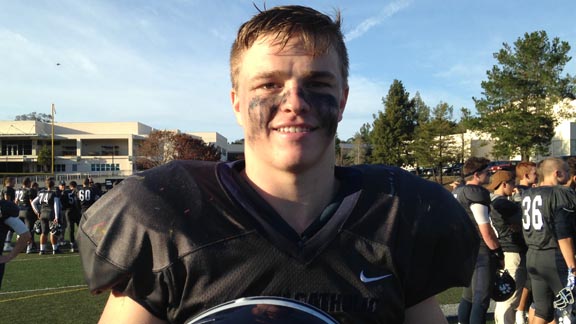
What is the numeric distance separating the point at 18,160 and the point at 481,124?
183 ft

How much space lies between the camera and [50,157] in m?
61.3

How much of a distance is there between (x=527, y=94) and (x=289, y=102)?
3451cm

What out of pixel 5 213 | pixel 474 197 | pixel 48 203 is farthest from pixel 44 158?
pixel 474 197

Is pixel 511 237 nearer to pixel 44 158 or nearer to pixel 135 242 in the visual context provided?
pixel 135 242

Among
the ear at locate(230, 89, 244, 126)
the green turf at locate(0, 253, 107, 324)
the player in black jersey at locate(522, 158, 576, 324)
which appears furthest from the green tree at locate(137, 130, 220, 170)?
the ear at locate(230, 89, 244, 126)

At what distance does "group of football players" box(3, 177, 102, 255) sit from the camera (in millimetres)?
11836

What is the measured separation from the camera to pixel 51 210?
11945 millimetres

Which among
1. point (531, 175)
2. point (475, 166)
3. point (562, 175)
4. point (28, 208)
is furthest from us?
point (28, 208)

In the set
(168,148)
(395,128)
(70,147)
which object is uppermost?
(395,128)

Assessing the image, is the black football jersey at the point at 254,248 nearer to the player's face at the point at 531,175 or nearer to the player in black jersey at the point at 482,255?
the player in black jersey at the point at 482,255

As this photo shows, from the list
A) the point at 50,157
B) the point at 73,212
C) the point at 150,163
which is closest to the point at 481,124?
the point at 73,212

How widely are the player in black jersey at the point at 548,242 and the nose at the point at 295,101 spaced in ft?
14.6

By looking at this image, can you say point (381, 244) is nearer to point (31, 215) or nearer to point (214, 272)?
point (214, 272)

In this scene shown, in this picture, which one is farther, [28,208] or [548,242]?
[28,208]
